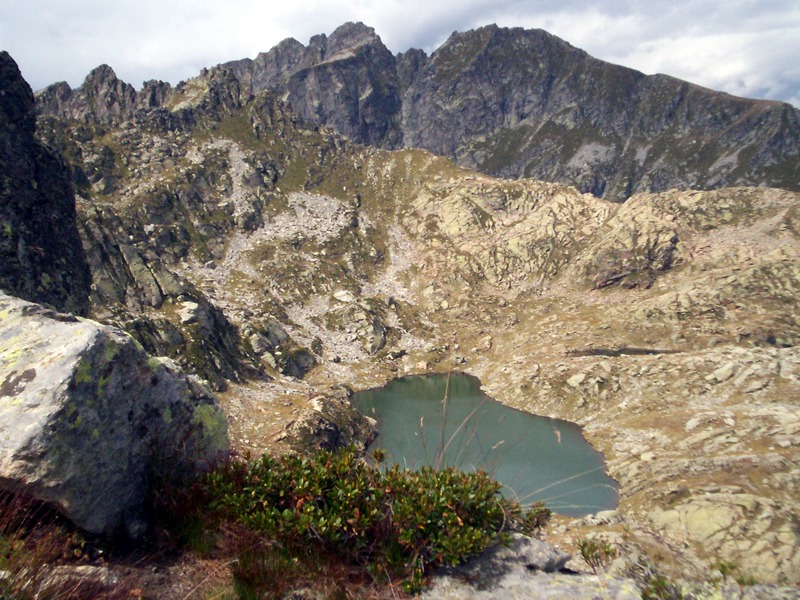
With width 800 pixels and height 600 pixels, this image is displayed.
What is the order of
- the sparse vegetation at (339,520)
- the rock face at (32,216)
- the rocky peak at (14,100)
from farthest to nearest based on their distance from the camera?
the rocky peak at (14,100) < the rock face at (32,216) < the sparse vegetation at (339,520)

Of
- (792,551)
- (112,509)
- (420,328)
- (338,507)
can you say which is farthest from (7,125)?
(420,328)

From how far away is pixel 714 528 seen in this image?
95.8 feet

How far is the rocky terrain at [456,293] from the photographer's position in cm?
4147

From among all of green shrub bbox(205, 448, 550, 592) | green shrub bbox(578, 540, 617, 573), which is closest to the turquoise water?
green shrub bbox(578, 540, 617, 573)

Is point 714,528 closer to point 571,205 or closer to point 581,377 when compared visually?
point 581,377

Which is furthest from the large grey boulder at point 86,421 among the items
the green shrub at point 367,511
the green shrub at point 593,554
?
the green shrub at point 593,554

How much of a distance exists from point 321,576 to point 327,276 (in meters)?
102

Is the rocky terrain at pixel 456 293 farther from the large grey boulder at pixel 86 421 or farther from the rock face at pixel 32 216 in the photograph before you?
the large grey boulder at pixel 86 421

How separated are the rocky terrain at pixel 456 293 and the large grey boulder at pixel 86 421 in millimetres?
23837

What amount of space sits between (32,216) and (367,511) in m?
28.1

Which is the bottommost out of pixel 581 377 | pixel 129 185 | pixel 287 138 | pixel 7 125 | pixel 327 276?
pixel 581 377

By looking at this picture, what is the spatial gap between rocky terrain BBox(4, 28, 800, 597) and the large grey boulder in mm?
23837

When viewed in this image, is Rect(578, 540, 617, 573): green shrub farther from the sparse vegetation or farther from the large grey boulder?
the large grey boulder

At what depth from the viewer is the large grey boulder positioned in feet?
21.1
